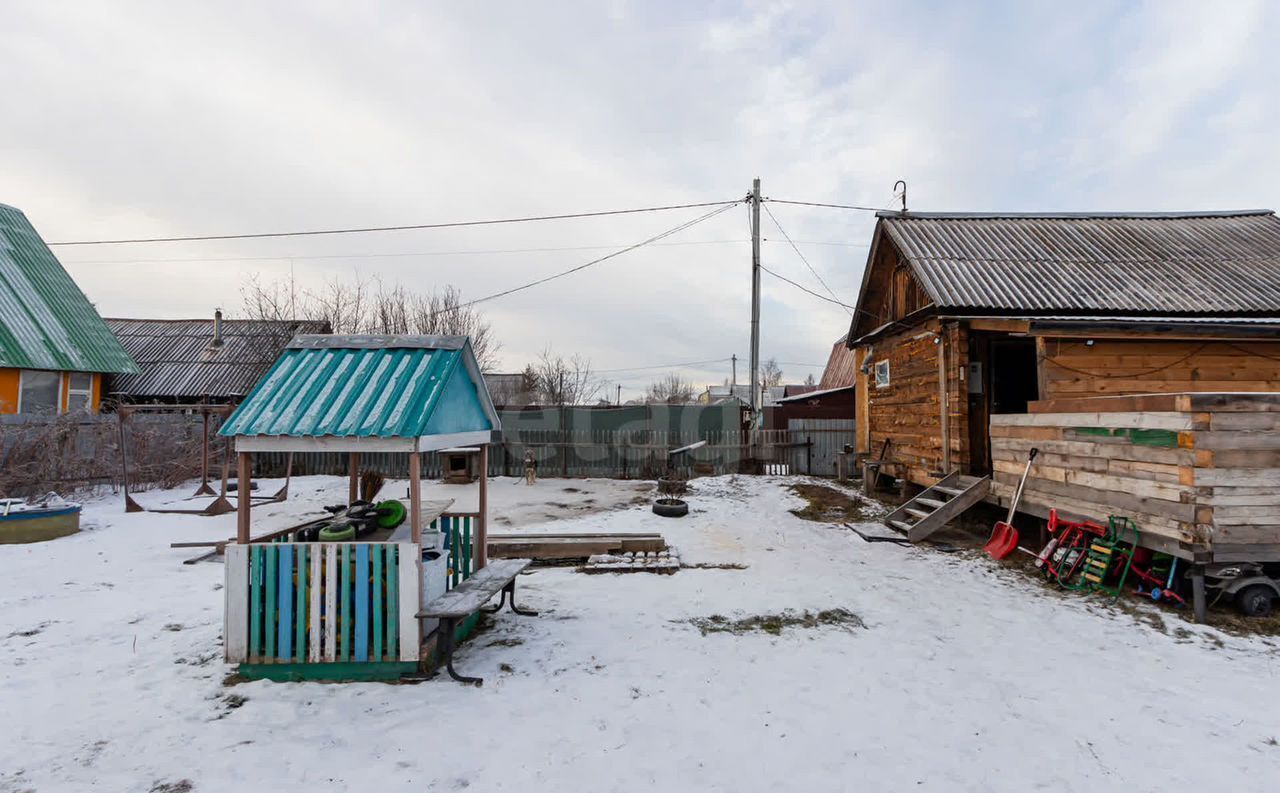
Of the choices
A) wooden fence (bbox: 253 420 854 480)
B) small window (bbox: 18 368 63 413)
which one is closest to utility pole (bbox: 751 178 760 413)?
wooden fence (bbox: 253 420 854 480)

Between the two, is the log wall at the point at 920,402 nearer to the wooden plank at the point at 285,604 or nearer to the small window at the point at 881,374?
the small window at the point at 881,374

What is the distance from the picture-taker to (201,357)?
2162cm

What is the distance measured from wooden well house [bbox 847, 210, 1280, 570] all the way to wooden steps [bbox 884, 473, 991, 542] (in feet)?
0.12

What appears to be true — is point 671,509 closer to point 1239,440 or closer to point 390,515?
point 390,515

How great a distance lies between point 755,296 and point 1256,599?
1253 cm

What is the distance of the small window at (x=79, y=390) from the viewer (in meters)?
16.9

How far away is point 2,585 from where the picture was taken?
6.29 m

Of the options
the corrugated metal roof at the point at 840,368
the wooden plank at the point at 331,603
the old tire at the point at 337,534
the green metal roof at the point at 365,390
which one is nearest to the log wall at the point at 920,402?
the green metal roof at the point at 365,390

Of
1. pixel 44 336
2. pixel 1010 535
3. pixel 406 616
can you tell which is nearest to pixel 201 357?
pixel 44 336

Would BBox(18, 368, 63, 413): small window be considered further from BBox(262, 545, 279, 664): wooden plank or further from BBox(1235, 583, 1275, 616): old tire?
BBox(1235, 583, 1275, 616): old tire

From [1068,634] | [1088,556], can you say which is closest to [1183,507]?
[1088,556]

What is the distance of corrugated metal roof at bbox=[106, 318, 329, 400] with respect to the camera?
20.0m

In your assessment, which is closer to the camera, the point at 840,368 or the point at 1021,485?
the point at 1021,485

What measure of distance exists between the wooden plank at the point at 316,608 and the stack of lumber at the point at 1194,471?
738cm
